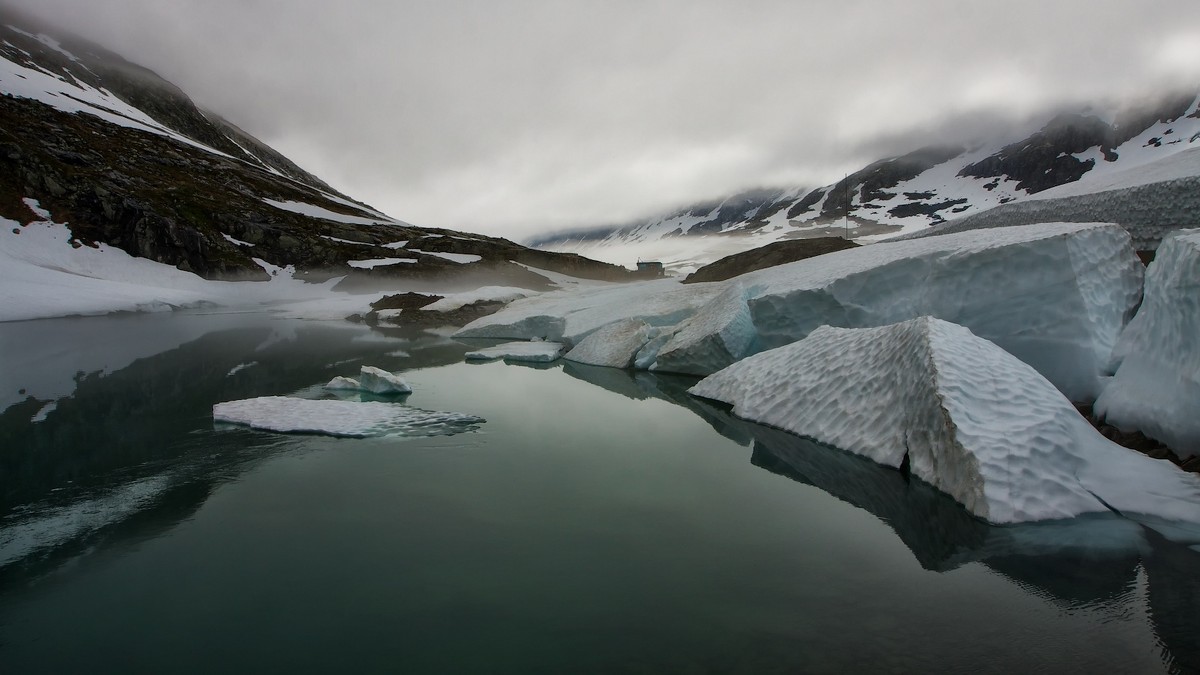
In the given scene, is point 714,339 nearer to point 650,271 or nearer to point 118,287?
point 118,287

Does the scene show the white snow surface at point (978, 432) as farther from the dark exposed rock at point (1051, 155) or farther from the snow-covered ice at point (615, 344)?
the dark exposed rock at point (1051, 155)

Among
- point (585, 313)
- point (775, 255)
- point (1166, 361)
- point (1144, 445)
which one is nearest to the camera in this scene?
point (1144, 445)

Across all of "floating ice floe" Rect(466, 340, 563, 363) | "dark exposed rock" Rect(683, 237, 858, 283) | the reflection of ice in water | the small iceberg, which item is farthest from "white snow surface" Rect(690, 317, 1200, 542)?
"dark exposed rock" Rect(683, 237, 858, 283)

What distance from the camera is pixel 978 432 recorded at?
16.0 ft

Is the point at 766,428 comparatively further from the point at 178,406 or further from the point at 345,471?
the point at 178,406

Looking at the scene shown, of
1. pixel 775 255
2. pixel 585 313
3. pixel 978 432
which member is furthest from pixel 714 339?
pixel 775 255

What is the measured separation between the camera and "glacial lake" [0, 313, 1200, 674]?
300 cm

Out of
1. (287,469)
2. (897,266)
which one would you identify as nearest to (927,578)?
(287,469)

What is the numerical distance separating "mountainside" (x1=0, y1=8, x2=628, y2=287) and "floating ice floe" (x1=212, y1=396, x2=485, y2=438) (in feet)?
139

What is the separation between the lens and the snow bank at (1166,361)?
4941 mm

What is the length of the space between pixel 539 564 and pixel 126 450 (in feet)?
19.6

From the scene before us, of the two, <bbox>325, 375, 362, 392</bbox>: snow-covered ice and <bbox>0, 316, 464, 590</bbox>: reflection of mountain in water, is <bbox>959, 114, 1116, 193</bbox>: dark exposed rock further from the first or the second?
<bbox>0, 316, 464, 590</bbox>: reflection of mountain in water

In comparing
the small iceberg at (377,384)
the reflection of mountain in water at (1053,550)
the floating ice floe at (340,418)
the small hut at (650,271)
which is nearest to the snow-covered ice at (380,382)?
the small iceberg at (377,384)

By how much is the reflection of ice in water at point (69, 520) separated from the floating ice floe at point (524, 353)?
398 inches
